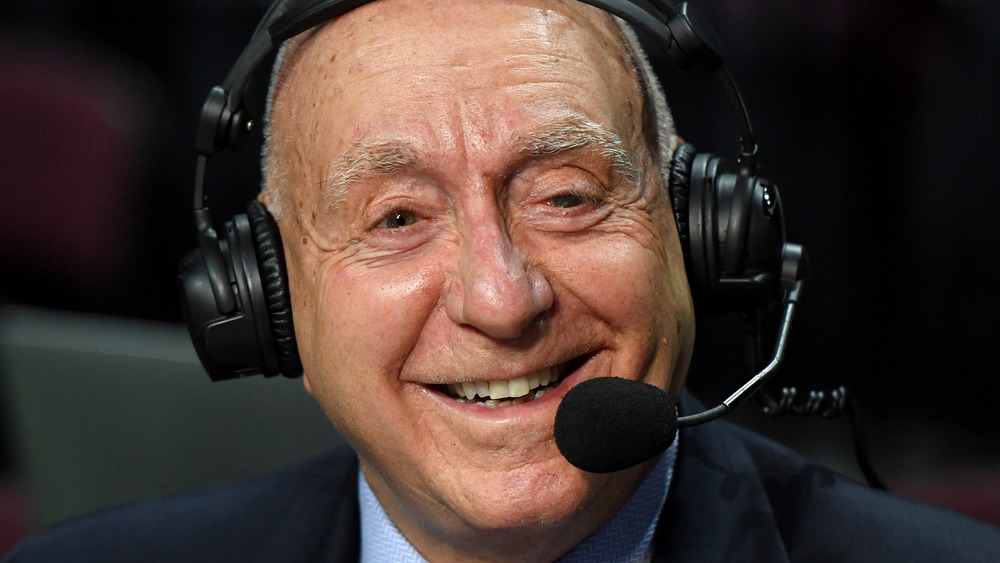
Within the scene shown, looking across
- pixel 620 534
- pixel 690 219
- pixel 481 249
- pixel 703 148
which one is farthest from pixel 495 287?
pixel 703 148

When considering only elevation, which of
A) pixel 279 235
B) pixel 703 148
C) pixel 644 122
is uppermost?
pixel 644 122

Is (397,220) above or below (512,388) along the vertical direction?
above

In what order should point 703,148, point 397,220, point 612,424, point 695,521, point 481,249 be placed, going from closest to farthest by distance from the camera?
point 612,424, point 481,249, point 397,220, point 695,521, point 703,148

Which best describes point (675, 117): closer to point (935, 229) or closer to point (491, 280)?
point (935, 229)

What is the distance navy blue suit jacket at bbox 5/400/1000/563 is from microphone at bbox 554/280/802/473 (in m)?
0.34

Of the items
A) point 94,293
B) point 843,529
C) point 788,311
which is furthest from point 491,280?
point 94,293

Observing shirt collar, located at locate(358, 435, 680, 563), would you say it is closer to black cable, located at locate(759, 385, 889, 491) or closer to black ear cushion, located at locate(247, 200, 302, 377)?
black cable, located at locate(759, 385, 889, 491)

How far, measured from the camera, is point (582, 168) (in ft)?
4.48

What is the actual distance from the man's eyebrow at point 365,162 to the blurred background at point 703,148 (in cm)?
79

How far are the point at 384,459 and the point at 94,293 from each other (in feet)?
5.77

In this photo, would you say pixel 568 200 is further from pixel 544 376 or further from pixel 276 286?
pixel 276 286

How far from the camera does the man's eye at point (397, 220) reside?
1.38 meters

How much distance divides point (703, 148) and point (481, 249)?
50.4 inches

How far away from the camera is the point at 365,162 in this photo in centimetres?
134
